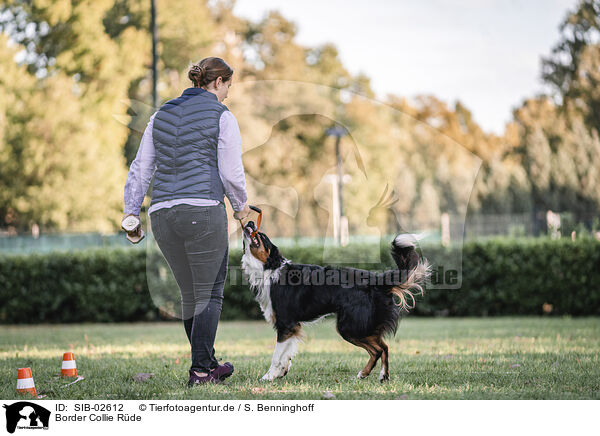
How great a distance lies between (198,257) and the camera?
13.9ft

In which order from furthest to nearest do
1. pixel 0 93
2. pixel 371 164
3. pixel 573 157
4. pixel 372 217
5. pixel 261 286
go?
pixel 573 157 < pixel 0 93 < pixel 371 164 < pixel 372 217 < pixel 261 286

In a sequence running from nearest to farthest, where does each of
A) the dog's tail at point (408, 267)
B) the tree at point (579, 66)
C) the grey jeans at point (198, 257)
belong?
the grey jeans at point (198, 257), the dog's tail at point (408, 267), the tree at point (579, 66)

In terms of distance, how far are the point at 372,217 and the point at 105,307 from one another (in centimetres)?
516

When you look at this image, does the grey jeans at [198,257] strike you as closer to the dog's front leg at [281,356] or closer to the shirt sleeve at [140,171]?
the shirt sleeve at [140,171]

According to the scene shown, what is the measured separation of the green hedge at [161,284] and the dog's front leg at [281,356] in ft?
21.5

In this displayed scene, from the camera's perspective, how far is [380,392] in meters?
4.20

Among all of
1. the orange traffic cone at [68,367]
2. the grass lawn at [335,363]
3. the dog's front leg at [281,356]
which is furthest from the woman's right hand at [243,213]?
the orange traffic cone at [68,367]

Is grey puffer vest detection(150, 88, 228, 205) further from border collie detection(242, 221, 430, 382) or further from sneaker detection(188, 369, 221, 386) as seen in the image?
sneaker detection(188, 369, 221, 386)

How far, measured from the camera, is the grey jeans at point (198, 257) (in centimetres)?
416

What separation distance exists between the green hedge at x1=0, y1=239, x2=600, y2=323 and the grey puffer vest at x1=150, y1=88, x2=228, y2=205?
728 centimetres

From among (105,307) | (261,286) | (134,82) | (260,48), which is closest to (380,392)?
(261,286)

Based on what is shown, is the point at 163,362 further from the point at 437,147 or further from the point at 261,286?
the point at 437,147
